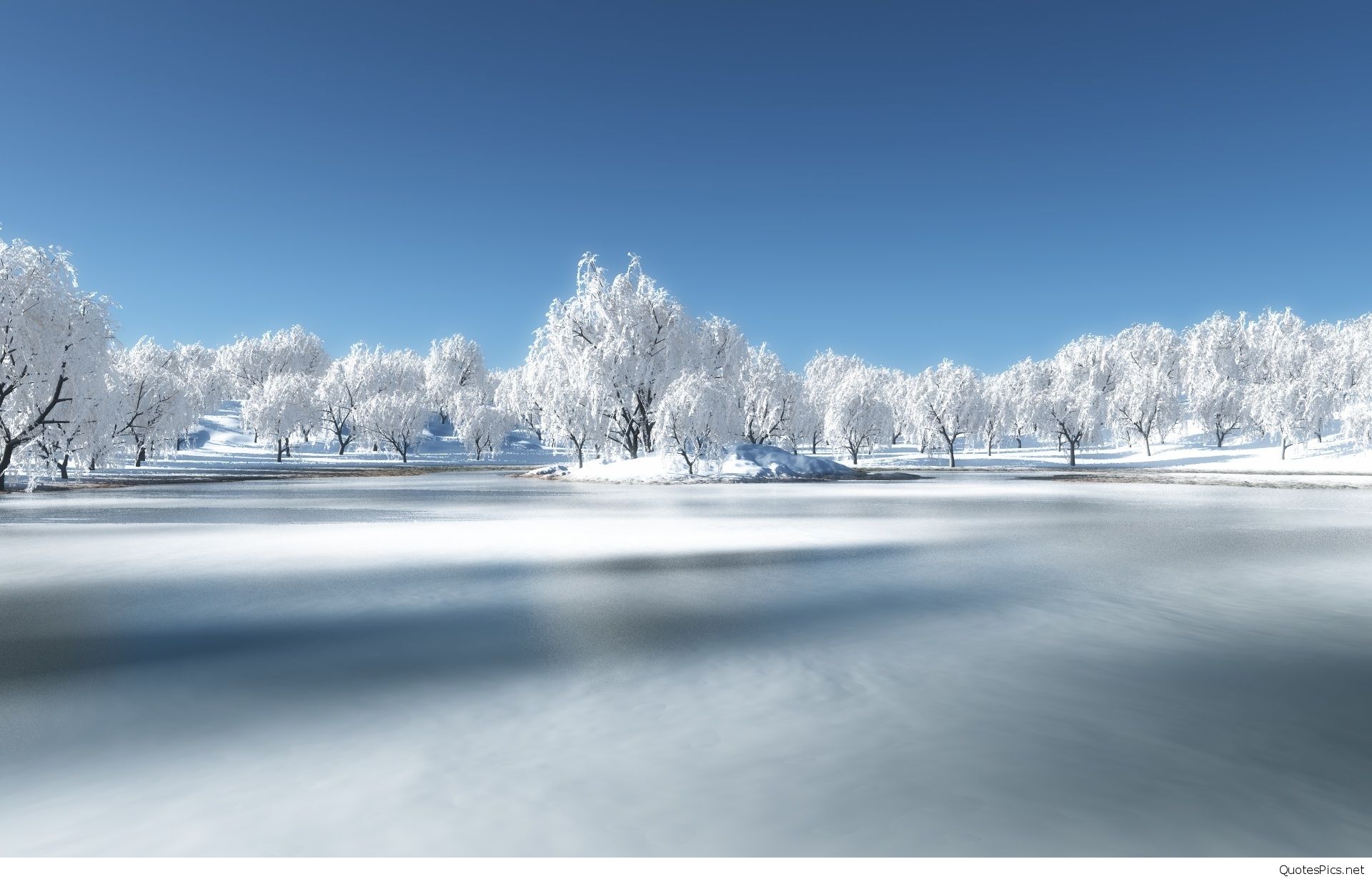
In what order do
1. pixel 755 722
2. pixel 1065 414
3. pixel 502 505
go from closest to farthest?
pixel 755 722 < pixel 502 505 < pixel 1065 414

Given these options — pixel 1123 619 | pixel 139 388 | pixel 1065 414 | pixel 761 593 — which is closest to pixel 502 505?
pixel 761 593

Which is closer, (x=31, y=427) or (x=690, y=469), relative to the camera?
(x=31, y=427)

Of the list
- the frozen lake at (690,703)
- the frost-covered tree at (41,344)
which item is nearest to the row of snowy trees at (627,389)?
the frost-covered tree at (41,344)

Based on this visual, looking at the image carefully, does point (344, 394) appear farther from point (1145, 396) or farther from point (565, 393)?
point (1145, 396)

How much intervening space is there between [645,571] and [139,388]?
61082 millimetres

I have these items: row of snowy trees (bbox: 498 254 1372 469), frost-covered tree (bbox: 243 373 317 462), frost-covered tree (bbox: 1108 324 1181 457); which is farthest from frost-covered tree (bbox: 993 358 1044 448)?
frost-covered tree (bbox: 243 373 317 462)

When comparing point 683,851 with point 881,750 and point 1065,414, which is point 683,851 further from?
point 1065,414

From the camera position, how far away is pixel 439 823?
3.97m

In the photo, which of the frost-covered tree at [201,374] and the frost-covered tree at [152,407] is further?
the frost-covered tree at [201,374]

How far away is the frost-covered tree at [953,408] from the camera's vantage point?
7325 cm

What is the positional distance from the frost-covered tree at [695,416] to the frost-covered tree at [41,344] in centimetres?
2485

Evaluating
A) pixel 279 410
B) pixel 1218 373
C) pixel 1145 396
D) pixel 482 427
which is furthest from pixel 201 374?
pixel 1218 373

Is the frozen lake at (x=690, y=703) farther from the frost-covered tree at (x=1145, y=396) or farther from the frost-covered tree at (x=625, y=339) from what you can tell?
the frost-covered tree at (x=1145, y=396)

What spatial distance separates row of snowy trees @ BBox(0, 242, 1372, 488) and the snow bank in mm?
1239
